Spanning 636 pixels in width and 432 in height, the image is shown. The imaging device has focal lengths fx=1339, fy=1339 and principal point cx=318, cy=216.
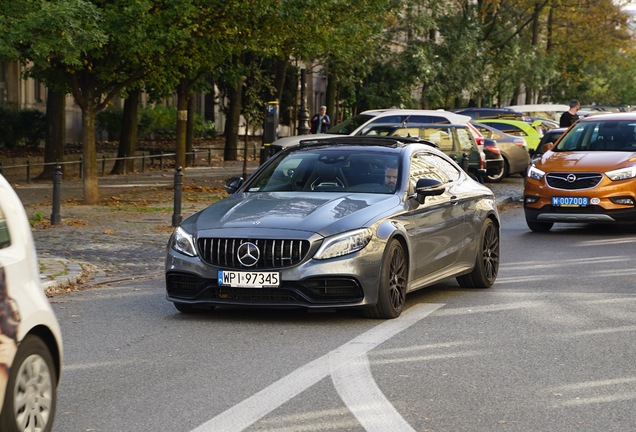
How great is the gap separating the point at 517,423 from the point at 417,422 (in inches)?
20.2

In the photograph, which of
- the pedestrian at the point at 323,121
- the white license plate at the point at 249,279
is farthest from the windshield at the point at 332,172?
the pedestrian at the point at 323,121

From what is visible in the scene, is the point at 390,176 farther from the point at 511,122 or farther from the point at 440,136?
the point at 511,122

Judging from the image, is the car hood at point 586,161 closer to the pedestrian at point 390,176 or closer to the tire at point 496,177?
the pedestrian at point 390,176

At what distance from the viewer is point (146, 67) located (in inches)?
901

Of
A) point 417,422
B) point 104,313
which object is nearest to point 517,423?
point 417,422

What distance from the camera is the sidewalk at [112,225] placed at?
1409cm

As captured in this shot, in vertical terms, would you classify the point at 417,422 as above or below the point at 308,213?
below

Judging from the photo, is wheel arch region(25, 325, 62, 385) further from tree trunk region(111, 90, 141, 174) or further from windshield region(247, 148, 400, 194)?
tree trunk region(111, 90, 141, 174)

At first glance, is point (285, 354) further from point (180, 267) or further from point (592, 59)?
point (592, 59)

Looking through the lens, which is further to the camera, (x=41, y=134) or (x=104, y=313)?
(x=41, y=134)

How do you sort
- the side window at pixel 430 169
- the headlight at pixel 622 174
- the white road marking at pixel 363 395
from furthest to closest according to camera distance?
the headlight at pixel 622 174, the side window at pixel 430 169, the white road marking at pixel 363 395

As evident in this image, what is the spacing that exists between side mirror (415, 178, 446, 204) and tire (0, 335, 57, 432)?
569cm

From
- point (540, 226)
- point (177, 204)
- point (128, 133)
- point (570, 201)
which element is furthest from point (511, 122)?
point (177, 204)

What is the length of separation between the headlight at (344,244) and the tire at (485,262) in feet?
8.78
